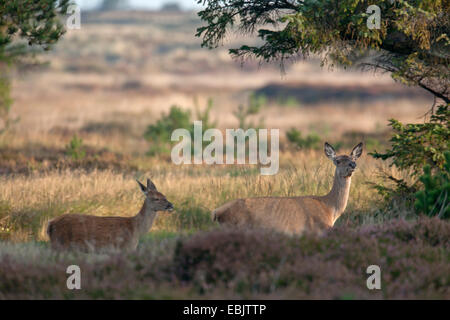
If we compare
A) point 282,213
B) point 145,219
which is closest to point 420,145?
point 282,213

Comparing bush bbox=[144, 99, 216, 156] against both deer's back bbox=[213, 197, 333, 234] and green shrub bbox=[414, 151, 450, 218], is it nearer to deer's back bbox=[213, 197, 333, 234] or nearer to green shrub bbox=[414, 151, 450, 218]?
green shrub bbox=[414, 151, 450, 218]

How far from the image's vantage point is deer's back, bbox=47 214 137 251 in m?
11.5

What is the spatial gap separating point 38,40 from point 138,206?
3798 mm

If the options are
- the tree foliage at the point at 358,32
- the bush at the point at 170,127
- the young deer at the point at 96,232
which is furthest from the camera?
the bush at the point at 170,127

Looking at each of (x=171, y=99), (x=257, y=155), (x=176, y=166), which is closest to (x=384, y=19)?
(x=176, y=166)

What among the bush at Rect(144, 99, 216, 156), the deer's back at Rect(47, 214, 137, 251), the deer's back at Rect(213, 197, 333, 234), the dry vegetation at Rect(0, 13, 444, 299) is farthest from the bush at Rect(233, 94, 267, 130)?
the deer's back at Rect(47, 214, 137, 251)

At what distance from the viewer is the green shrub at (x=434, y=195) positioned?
12.2 meters

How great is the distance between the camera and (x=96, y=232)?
1162 centimetres

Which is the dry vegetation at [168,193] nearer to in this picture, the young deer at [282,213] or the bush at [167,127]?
the young deer at [282,213]

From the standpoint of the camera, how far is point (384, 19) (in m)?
13.5

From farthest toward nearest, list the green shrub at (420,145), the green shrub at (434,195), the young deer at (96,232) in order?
the green shrub at (420,145), the green shrub at (434,195), the young deer at (96,232)

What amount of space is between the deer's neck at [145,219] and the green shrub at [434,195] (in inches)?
174

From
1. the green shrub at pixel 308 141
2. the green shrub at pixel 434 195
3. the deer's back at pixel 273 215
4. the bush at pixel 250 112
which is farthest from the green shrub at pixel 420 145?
the bush at pixel 250 112
